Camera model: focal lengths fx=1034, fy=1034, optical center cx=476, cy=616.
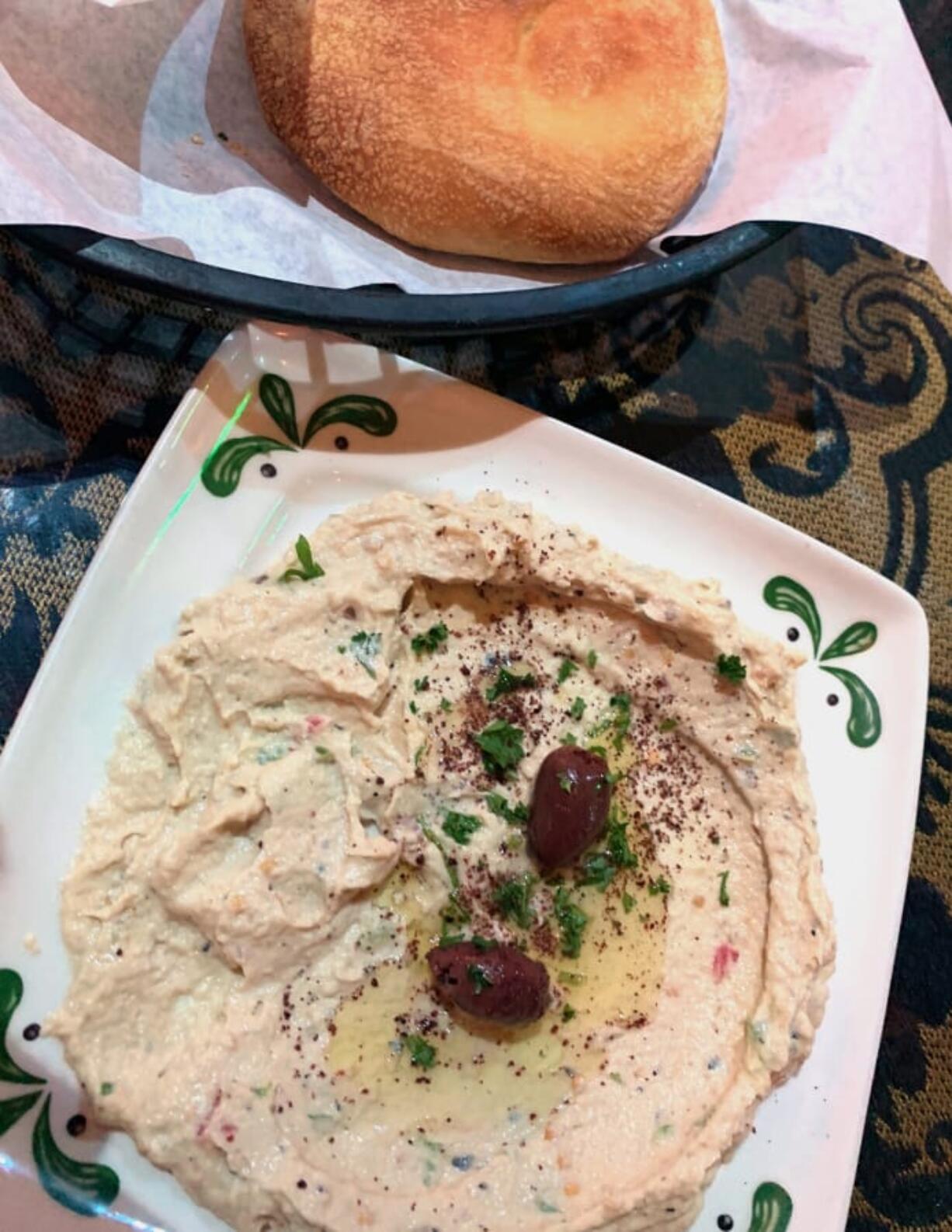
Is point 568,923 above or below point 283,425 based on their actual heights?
below

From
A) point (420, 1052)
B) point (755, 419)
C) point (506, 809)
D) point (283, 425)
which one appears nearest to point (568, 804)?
point (506, 809)

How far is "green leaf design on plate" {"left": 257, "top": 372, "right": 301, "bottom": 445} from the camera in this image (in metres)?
1.21

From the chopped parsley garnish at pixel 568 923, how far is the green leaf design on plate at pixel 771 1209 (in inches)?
12.4

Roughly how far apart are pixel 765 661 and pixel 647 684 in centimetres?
14

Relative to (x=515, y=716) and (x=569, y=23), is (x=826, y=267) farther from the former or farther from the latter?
(x=515, y=716)

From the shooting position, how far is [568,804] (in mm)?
1135

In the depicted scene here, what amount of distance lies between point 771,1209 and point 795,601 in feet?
2.27

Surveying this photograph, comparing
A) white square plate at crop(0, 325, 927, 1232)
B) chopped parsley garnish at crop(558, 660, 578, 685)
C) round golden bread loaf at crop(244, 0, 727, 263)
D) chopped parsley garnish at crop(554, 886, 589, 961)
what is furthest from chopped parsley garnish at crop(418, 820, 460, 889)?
round golden bread loaf at crop(244, 0, 727, 263)

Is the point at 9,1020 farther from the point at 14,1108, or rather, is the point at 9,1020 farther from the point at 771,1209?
the point at 771,1209

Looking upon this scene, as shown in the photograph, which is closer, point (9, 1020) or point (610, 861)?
point (9, 1020)

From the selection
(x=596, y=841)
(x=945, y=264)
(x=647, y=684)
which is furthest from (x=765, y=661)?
(x=945, y=264)

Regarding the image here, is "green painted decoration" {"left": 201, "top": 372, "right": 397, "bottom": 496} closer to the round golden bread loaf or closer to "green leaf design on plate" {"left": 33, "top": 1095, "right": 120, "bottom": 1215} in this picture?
the round golden bread loaf

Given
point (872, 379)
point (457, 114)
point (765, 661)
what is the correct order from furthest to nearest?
point (872, 379)
point (765, 661)
point (457, 114)

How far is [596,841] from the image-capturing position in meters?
1.22
